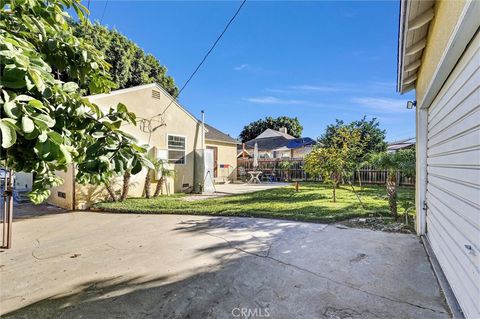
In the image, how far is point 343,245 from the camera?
4430 mm

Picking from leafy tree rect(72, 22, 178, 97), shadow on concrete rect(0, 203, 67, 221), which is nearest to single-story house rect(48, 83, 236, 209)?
shadow on concrete rect(0, 203, 67, 221)

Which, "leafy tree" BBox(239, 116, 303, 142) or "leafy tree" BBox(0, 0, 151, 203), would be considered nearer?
"leafy tree" BBox(0, 0, 151, 203)

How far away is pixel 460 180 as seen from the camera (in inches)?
97.5

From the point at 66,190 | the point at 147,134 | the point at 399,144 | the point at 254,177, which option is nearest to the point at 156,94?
the point at 147,134

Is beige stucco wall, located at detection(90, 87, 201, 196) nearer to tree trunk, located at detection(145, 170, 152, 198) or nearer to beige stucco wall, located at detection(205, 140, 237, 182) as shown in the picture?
tree trunk, located at detection(145, 170, 152, 198)

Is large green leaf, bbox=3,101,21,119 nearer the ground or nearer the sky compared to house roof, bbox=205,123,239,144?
nearer the ground

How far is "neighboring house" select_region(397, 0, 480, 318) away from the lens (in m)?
2.00

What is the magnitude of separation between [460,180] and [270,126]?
44.2 metres

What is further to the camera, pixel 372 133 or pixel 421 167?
pixel 372 133

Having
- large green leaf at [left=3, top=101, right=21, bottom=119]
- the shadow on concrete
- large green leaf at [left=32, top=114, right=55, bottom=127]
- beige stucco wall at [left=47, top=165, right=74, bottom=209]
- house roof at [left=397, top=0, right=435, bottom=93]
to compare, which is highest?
house roof at [left=397, top=0, right=435, bottom=93]

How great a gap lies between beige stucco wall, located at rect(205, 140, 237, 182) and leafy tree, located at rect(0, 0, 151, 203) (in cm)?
1391

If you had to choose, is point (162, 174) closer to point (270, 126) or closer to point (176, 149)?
point (176, 149)

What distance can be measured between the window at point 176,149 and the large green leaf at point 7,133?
10.8 meters

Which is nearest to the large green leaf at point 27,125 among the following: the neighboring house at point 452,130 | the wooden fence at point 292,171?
the neighboring house at point 452,130
